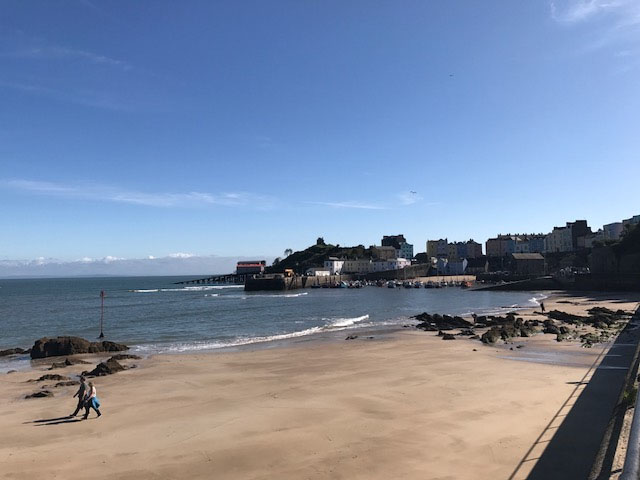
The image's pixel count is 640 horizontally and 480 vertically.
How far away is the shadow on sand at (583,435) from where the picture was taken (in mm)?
9164

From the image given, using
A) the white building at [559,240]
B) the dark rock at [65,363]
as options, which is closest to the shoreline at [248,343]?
the dark rock at [65,363]

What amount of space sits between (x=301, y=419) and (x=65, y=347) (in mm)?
21385

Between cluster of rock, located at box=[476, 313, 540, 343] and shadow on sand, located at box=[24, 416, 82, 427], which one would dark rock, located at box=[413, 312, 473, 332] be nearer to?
cluster of rock, located at box=[476, 313, 540, 343]

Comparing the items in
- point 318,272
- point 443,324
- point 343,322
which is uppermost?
point 318,272

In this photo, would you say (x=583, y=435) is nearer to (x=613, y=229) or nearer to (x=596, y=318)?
(x=596, y=318)

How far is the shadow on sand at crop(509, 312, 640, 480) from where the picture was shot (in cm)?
916

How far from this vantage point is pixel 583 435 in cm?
1138

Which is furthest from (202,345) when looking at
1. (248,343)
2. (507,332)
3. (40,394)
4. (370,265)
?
(370,265)

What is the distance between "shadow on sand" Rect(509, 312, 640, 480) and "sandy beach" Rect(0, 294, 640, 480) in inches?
11.6

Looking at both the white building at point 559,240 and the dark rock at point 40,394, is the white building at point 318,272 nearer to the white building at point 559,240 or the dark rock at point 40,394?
the white building at point 559,240

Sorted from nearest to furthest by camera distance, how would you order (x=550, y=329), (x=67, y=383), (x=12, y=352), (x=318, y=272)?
(x=67, y=383), (x=12, y=352), (x=550, y=329), (x=318, y=272)

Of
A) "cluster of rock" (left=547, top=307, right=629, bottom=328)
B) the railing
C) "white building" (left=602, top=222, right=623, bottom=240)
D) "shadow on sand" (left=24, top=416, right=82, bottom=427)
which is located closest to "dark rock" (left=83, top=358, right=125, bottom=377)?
"shadow on sand" (left=24, top=416, right=82, bottom=427)

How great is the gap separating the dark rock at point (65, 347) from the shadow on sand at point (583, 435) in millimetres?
26231

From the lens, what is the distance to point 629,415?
9.44 metres
